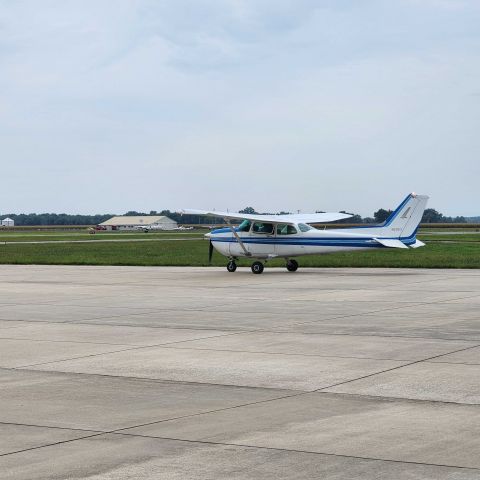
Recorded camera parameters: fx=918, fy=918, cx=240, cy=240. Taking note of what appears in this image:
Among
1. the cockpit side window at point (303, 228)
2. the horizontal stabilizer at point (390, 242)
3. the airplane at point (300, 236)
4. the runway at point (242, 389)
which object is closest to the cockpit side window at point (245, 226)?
the airplane at point (300, 236)

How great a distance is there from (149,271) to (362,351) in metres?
24.0

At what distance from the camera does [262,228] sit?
36375mm

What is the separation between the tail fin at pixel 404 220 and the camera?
3472cm

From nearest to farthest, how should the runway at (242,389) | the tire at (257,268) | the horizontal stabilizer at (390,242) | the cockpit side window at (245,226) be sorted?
1. the runway at (242,389)
2. the horizontal stabilizer at (390,242)
3. the tire at (257,268)
4. the cockpit side window at (245,226)

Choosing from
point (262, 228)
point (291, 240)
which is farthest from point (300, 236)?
point (262, 228)

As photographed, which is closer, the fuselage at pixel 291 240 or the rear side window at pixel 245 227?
the fuselage at pixel 291 240

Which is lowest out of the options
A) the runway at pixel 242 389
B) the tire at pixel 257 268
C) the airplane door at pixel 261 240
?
the runway at pixel 242 389

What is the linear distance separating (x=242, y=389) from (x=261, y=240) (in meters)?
25.1

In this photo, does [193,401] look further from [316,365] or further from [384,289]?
[384,289]

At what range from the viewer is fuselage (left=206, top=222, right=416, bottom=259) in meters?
34.6

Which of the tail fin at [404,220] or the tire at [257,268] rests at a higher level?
the tail fin at [404,220]

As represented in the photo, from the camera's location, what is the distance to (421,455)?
7.93 metres

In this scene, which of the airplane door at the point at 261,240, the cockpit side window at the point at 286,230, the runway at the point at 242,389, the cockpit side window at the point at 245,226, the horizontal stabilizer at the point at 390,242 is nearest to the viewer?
the runway at the point at 242,389

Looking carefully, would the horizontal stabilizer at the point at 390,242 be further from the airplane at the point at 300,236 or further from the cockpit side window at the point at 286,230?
the cockpit side window at the point at 286,230
